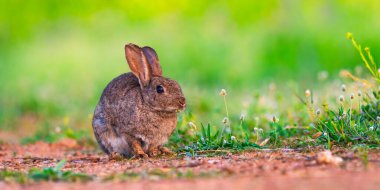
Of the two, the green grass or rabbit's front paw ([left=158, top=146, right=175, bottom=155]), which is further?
rabbit's front paw ([left=158, top=146, right=175, bottom=155])

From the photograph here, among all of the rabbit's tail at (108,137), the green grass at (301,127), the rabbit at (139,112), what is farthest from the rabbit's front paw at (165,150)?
the rabbit's tail at (108,137)

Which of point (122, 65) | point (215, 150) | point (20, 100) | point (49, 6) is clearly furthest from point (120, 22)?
point (215, 150)

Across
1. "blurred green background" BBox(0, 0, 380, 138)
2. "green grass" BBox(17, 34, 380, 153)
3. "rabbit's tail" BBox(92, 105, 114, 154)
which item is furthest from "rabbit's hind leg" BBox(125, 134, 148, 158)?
"blurred green background" BBox(0, 0, 380, 138)

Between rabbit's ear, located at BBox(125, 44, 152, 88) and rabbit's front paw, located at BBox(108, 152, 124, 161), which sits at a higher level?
rabbit's ear, located at BBox(125, 44, 152, 88)

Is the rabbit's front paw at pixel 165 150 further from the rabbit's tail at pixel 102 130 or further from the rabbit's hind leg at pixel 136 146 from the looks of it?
the rabbit's tail at pixel 102 130

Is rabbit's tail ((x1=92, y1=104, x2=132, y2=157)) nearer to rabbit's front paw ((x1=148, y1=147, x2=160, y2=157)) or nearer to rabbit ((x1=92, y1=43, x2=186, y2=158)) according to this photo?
rabbit ((x1=92, y1=43, x2=186, y2=158))

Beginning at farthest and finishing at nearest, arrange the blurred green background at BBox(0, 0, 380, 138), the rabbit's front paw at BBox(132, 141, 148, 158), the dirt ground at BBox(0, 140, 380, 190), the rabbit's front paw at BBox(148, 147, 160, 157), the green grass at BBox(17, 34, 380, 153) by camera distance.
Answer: the blurred green background at BBox(0, 0, 380, 138) < the rabbit's front paw at BBox(148, 147, 160, 157) < the rabbit's front paw at BBox(132, 141, 148, 158) < the green grass at BBox(17, 34, 380, 153) < the dirt ground at BBox(0, 140, 380, 190)

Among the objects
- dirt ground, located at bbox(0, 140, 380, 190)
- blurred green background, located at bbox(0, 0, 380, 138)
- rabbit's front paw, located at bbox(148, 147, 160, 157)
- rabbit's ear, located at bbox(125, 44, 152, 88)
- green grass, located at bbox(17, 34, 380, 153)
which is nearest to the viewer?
dirt ground, located at bbox(0, 140, 380, 190)
